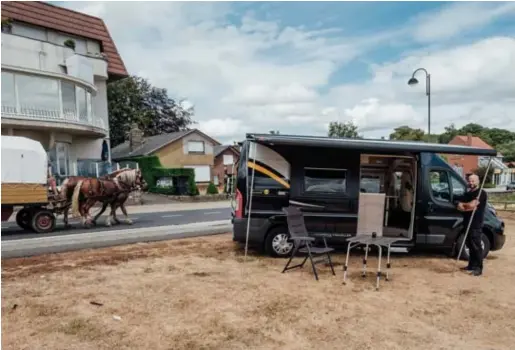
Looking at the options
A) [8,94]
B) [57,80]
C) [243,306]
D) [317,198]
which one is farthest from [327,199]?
[57,80]

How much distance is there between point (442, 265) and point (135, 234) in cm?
774

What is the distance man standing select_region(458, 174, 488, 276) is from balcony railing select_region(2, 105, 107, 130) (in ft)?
70.8

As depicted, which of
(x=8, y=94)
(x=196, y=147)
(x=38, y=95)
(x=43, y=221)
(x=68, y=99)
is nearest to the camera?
(x=43, y=221)

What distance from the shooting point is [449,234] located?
26.8 ft

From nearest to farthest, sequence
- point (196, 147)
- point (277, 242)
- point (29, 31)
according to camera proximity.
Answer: point (277, 242), point (29, 31), point (196, 147)

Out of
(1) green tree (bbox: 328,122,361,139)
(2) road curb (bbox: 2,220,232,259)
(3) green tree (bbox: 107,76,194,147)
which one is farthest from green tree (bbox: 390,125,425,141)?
(2) road curb (bbox: 2,220,232,259)

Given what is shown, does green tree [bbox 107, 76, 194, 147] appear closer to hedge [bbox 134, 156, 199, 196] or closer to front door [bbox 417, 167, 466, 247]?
hedge [bbox 134, 156, 199, 196]

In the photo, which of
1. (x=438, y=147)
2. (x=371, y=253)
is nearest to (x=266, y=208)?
(x=371, y=253)

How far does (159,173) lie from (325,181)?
23389 mm

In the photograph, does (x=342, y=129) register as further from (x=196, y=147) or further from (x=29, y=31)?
(x=29, y=31)

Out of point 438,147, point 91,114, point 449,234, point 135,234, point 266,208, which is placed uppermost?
point 91,114

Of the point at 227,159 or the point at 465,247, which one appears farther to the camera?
the point at 227,159

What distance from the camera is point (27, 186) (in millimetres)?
12172

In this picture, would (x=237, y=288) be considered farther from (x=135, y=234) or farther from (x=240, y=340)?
(x=135, y=234)
